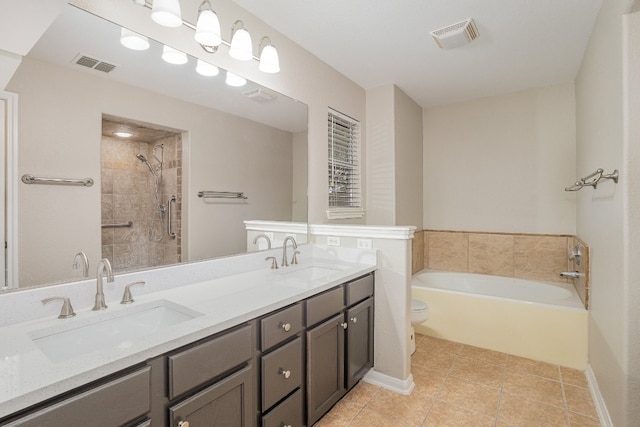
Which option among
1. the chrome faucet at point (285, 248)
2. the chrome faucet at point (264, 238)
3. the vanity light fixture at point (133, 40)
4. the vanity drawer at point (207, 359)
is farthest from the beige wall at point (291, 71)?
Answer: the vanity drawer at point (207, 359)

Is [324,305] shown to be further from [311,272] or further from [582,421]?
[582,421]

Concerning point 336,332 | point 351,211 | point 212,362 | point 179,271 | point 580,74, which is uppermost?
point 580,74

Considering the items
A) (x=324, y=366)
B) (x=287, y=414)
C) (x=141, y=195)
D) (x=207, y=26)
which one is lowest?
(x=287, y=414)

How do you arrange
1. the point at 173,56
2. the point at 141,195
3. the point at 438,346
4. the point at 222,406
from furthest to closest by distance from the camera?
the point at 438,346
the point at 173,56
the point at 141,195
the point at 222,406

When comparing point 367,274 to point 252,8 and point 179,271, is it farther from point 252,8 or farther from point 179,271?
point 252,8

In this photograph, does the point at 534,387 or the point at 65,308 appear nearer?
the point at 65,308

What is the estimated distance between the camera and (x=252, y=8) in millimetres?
2006

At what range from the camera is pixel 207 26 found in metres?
1.59

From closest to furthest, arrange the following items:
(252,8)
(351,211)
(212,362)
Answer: (212,362), (252,8), (351,211)

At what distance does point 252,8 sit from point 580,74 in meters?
2.85

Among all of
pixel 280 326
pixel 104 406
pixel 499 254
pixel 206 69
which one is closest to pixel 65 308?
pixel 104 406

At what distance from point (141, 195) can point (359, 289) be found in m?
1.36

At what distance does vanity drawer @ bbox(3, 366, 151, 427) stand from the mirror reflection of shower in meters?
0.67

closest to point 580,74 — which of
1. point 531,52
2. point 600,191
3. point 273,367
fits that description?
point 531,52
